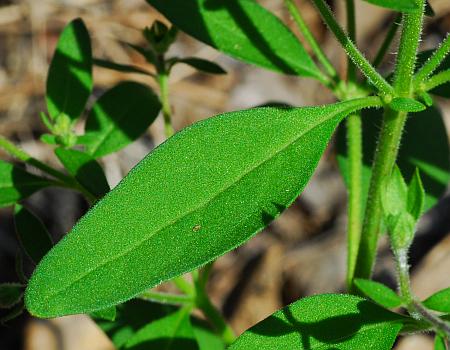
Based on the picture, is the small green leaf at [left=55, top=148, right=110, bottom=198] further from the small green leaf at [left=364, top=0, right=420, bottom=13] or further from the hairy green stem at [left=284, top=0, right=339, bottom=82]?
the small green leaf at [left=364, top=0, right=420, bottom=13]

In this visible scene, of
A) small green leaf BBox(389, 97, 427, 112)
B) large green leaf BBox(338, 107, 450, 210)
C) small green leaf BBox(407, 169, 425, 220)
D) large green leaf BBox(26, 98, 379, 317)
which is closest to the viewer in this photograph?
large green leaf BBox(26, 98, 379, 317)

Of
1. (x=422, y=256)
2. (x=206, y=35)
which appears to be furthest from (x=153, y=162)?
(x=422, y=256)

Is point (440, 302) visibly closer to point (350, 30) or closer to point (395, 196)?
point (395, 196)

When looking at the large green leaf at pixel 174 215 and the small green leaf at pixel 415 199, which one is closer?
the large green leaf at pixel 174 215

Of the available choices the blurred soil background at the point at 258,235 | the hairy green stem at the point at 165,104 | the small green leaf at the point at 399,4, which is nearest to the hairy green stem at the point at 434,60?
the small green leaf at the point at 399,4

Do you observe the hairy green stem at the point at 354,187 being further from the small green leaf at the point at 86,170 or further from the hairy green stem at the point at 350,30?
the small green leaf at the point at 86,170

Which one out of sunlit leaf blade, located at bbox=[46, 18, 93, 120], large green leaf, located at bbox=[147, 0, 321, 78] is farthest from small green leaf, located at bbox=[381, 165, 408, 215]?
sunlit leaf blade, located at bbox=[46, 18, 93, 120]
